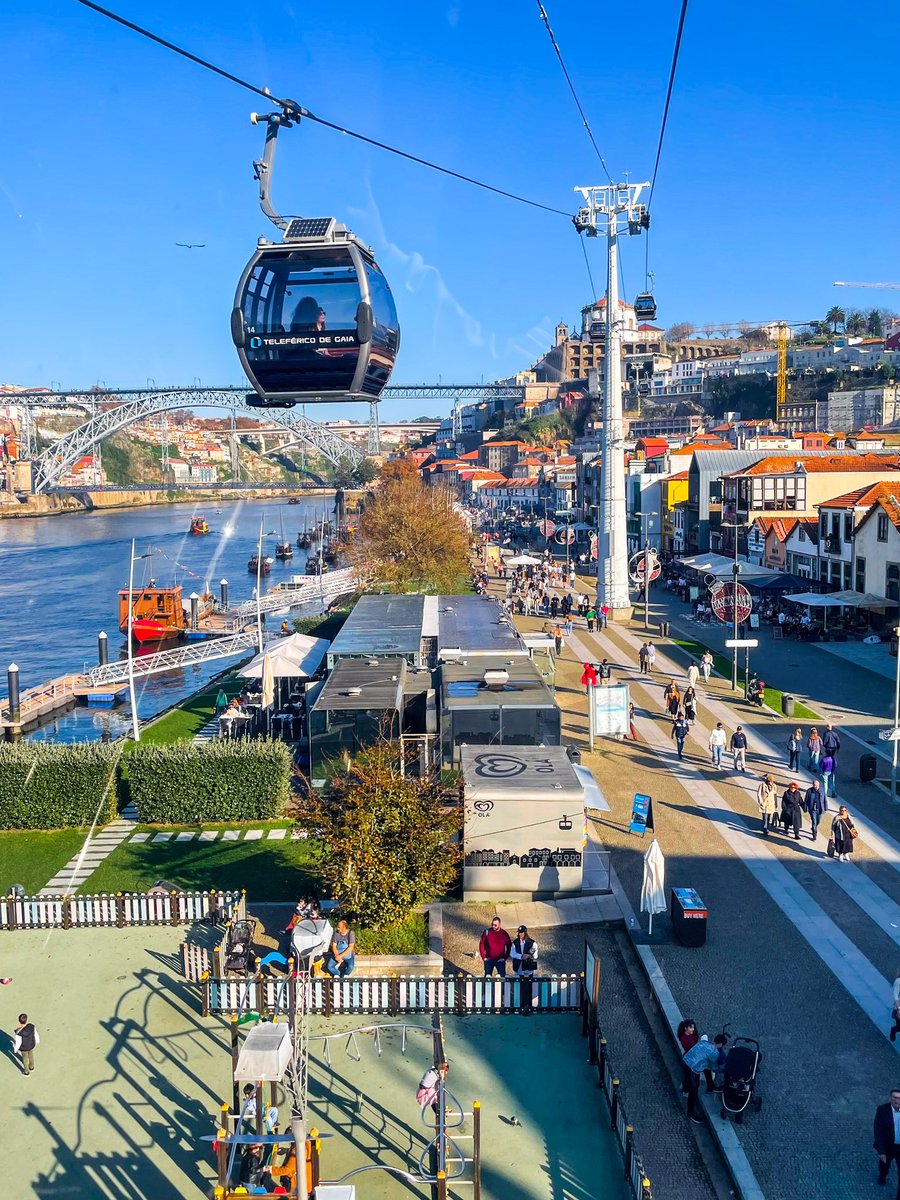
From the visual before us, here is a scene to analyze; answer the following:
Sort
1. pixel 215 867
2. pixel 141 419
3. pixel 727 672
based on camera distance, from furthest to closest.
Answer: pixel 141 419 < pixel 727 672 < pixel 215 867

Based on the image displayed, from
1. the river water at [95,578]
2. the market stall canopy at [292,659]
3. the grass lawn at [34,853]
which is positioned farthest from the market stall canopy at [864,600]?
the grass lawn at [34,853]

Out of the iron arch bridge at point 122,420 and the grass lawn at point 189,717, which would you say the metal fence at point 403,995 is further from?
the iron arch bridge at point 122,420

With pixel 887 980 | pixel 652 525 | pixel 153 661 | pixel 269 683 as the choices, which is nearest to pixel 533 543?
pixel 652 525

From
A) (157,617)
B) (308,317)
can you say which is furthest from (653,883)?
(157,617)

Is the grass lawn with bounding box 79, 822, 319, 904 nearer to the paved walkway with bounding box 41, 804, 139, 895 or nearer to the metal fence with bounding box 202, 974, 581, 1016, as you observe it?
the paved walkway with bounding box 41, 804, 139, 895

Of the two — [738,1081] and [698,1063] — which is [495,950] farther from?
[738,1081]

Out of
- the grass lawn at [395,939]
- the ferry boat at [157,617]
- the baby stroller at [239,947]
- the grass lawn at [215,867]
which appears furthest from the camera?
the ferry boat at [157,617]

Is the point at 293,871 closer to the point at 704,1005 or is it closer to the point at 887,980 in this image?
the point at 704,1005
